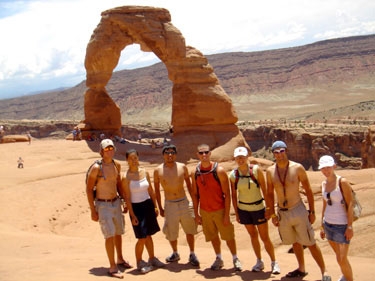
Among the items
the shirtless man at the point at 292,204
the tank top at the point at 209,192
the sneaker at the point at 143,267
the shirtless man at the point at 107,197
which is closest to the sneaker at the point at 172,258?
the sneaker at the point at 143,267

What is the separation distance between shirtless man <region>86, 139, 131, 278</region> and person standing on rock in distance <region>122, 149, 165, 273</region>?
17 centimetres

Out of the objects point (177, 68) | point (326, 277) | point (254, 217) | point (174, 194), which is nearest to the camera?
point (326, 277)

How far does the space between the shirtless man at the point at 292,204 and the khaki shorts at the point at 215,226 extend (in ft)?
2.47

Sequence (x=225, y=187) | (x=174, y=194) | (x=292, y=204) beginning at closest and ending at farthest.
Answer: (x=292, y=204), (x=225, y=187), (x=174, y=194)

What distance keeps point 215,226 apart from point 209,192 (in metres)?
0.55

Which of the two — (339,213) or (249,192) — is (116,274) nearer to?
(249,192)

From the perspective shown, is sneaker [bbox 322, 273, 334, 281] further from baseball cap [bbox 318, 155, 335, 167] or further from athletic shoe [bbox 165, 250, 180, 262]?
athletic shoe [bbox 165, 250, 180, 262]

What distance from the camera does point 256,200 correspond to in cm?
639

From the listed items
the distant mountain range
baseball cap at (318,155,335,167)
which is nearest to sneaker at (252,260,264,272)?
baseball cap at (318,155,335,167)

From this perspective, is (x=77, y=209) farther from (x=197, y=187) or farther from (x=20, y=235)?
(x=197, y=187)

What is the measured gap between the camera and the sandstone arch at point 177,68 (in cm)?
1978

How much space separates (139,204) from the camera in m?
Answer: 6.72

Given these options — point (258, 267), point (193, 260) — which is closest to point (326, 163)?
point (258, 267)

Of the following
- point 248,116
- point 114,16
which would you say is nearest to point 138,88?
point 248,116
